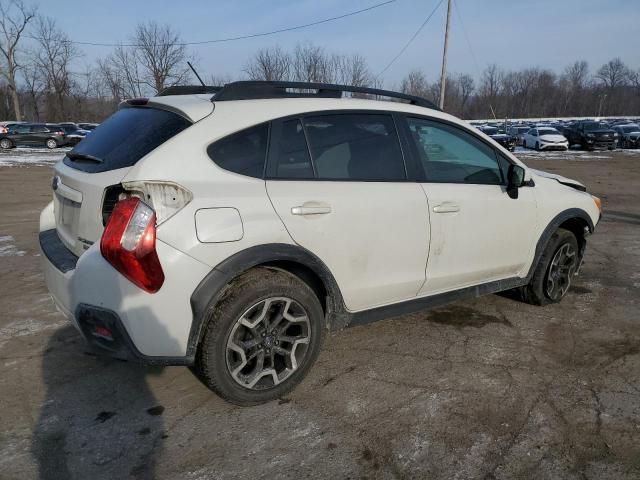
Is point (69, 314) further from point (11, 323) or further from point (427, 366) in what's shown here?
point (427, 366)

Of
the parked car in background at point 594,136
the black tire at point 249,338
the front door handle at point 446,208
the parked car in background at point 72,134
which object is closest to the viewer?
the black tire at point 249,338

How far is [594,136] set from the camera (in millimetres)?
30766

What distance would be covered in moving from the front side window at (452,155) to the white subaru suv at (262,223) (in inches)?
0.4

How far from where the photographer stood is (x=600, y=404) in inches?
115

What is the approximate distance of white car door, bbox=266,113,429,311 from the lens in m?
2.82

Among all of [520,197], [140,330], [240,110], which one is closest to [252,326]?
[140,330]

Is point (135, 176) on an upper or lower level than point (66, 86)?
lower

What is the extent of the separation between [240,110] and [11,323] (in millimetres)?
2776

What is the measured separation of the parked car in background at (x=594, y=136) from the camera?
3080 cm

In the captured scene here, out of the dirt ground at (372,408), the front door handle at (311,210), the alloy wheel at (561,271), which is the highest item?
the front door handle at (311,210)

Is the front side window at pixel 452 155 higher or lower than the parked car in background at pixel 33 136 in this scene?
higher

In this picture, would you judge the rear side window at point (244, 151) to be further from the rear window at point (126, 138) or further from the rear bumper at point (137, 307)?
the rear bumper at point (137, 307)

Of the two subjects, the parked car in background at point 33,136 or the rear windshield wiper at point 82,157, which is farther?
the parked car in background at point 33,136

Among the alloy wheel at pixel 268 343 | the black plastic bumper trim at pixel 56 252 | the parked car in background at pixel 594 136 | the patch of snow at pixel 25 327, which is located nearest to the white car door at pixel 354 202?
the alloy wheel at pixel 268 343
